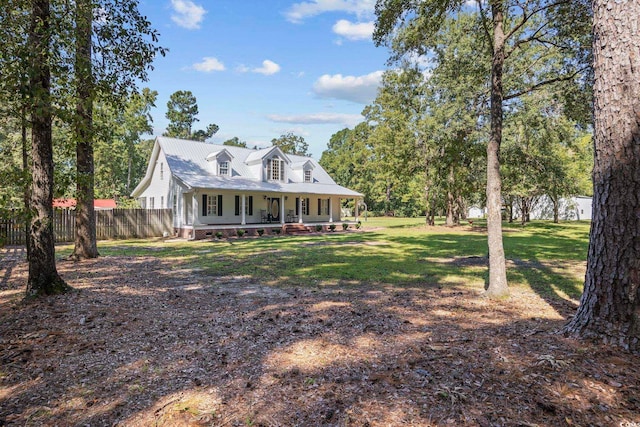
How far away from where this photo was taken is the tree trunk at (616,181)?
3582 millimetres

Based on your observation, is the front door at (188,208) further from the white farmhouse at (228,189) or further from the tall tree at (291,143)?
the tall tree at (291,143)

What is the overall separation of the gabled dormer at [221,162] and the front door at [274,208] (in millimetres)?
3609

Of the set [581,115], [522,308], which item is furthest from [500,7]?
[522,308]

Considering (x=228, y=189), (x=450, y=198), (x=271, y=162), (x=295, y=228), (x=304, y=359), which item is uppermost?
(x=271, y=162)

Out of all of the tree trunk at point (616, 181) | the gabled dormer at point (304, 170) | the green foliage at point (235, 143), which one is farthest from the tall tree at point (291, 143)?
the tree trunk at point (616, 181)

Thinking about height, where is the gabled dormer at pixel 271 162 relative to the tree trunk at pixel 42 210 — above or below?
above

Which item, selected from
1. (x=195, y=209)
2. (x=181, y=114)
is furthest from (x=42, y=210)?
(x=181, y=114)

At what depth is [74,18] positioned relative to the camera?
17.9 feet

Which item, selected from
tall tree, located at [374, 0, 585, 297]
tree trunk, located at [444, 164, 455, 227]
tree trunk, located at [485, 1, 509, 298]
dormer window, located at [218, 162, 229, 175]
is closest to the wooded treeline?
tree trunk, located at [444, 164, 455, 227]

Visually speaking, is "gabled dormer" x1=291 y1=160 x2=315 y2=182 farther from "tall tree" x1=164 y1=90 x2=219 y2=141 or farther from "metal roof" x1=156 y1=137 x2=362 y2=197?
"tall tree" x1=164 y1=90 x2=219 y2=141

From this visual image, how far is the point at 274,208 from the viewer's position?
26156 millimetres

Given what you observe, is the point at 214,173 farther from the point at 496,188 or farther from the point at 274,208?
the point at 496,188

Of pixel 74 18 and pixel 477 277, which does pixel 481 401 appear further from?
pixel 74 18

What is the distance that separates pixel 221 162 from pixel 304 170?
22.4ft
